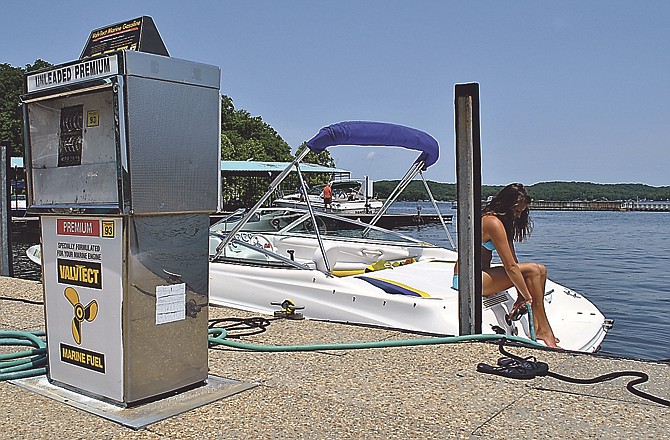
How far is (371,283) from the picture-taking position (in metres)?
7.88

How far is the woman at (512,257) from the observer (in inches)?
263

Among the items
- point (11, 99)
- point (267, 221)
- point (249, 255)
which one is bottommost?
point (249, 255)

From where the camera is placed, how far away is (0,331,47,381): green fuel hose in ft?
14.5

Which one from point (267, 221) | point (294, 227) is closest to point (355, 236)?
point (294, 227)

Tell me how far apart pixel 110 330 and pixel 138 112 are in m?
A: 1.16

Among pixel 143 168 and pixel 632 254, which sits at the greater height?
pixel 143 168

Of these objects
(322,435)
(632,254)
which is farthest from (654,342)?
(632,254)

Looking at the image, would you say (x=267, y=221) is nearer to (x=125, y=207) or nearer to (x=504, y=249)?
(x=504, y=249)

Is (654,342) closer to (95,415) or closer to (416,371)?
(416,371)

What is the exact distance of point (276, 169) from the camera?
127 ft

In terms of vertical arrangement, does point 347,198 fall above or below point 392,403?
above

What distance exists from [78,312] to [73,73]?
132 centimetres

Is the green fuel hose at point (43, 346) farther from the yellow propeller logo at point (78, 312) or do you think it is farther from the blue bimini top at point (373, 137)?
the blue bimini top at point (373, 137)

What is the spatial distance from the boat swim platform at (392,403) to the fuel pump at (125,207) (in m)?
0.33
